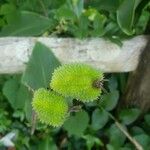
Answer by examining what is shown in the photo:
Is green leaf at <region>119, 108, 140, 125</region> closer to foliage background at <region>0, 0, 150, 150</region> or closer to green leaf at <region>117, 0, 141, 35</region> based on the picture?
foliage background at <region>0, 0, 150, 150</region>

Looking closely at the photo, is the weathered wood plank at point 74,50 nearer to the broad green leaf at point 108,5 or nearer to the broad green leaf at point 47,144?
the broad green leaf at point 108,5

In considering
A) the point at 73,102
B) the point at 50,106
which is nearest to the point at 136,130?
the point at 73,102

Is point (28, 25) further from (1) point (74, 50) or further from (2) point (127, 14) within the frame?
(2) point (127, 14)

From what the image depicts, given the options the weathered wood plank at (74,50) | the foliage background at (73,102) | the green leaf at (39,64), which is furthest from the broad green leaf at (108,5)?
the green leaf at (39,64)

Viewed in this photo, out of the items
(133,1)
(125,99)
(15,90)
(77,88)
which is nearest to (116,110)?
(125,99)

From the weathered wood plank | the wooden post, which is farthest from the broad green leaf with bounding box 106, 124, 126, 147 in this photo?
the weathered wood plank

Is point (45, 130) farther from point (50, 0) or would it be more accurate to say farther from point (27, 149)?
point (50, 0)
